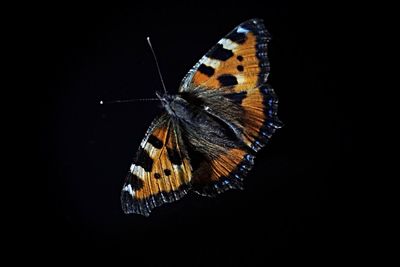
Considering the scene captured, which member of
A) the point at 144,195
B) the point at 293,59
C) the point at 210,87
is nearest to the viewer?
the point at 144,195

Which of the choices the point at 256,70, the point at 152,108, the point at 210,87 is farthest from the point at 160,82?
the point at 256,70

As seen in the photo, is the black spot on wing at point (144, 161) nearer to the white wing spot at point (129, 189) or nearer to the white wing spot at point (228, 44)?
the white wing spot at point (129, 189)

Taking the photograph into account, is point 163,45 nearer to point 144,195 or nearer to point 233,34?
point 233,34

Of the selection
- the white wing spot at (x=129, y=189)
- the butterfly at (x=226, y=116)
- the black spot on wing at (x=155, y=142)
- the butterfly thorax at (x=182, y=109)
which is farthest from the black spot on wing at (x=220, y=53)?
the white wing spot at (x=129, y=189)

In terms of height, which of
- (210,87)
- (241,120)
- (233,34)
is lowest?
(241,120)

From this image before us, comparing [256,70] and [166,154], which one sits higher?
[256,70]

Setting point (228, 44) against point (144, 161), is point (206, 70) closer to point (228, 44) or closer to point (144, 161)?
point (228, 44)

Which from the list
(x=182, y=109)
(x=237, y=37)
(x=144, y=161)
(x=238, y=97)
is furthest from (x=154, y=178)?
(x=237, y=37)
